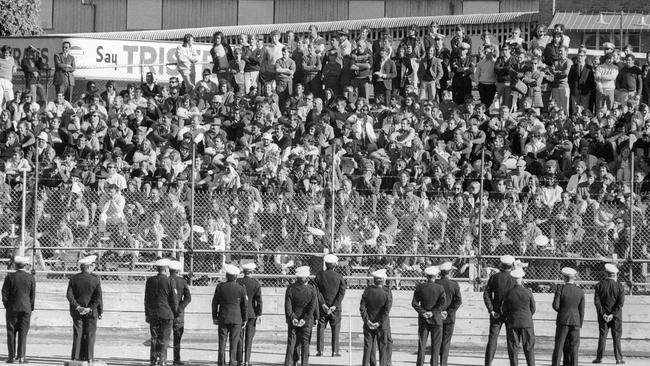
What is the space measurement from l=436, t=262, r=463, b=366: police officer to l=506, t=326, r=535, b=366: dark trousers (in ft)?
2.94

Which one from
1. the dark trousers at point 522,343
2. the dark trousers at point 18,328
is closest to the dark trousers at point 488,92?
the dark trousers at point 522,343

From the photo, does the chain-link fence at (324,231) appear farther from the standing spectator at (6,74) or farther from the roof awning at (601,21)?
the roof awning at (601,21)

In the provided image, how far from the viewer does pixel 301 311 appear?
2364 centimetres

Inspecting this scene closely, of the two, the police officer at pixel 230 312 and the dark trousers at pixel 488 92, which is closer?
the police officer at pixel 230 312

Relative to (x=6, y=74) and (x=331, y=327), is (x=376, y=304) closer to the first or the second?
Result: (x=331, y=327)

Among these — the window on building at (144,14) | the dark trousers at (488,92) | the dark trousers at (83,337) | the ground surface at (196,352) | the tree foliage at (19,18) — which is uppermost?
the window on building at (144,14)

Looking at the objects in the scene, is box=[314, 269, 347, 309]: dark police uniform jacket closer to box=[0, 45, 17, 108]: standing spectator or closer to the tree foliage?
box=[0, 45, 17, 108]: standing spectator

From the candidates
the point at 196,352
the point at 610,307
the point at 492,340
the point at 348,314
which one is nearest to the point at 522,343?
the point at 492,340

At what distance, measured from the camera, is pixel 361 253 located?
25828 millimetres

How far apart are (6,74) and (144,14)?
15.8 metres

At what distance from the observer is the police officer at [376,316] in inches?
920

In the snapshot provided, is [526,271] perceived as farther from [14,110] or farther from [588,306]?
[14,110]

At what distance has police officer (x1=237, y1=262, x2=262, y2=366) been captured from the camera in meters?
23.9

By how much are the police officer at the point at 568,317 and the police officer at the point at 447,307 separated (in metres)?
1.50
